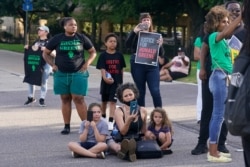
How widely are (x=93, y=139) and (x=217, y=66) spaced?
178 centimetres

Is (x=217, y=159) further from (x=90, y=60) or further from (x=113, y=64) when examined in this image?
(x=113, y=64)

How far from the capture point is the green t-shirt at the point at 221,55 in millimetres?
7883

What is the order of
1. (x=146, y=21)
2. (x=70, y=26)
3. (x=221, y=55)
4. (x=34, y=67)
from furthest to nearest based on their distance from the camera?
1. (x=34, y=67)
2. (x=146, y=21)
3. (x=70, y=26)
4. (x=221, y=55)

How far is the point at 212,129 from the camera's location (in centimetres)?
800

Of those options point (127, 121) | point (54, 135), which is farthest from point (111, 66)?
point (127, 121)

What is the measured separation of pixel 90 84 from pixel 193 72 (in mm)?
4825

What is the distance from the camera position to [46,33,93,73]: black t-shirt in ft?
32.8

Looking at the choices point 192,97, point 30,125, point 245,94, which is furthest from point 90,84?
point 245,94

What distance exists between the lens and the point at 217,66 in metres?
7.91

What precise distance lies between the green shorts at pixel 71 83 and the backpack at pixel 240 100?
625 cm

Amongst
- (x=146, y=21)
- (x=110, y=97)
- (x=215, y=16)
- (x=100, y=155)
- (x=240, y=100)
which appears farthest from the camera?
(x=110, y=97)

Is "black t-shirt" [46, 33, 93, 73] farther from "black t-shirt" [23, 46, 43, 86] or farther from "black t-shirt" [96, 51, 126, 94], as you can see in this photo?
"black t-shirt" [23, 46, 43, 86]

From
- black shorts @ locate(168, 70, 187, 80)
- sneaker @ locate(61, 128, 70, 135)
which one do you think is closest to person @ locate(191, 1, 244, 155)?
sneaker @ locate(61, 128, 70, 135)

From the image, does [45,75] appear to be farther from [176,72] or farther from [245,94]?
[245,94]
